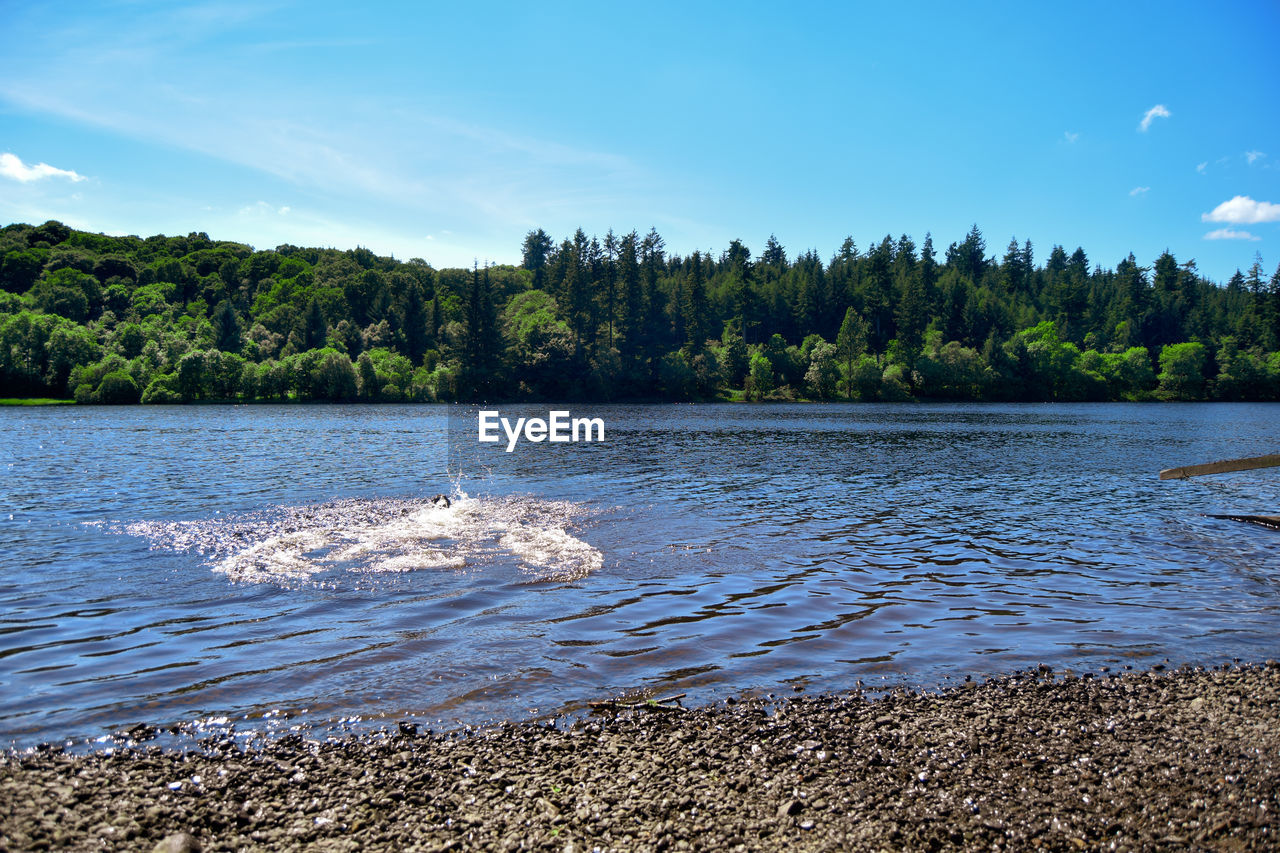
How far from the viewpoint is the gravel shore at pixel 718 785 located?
21.5 ft

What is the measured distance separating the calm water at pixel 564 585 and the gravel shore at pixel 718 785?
1.30 metres

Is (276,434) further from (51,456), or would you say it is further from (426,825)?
(426,825)

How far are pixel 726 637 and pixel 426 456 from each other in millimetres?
38110

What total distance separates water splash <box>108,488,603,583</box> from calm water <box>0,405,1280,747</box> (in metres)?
0.14

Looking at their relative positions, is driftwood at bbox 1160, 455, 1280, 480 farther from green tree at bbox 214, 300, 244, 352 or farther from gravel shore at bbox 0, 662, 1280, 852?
green tree at bbox 214, 300, 244, 352

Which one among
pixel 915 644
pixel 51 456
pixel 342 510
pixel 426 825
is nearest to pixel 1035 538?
pixel 915 644

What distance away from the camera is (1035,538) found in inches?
894

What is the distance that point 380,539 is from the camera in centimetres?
2097

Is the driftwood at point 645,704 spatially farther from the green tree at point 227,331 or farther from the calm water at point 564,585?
the green tree at point 227,331

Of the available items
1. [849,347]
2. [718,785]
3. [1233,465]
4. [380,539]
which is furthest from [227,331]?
[718,785]

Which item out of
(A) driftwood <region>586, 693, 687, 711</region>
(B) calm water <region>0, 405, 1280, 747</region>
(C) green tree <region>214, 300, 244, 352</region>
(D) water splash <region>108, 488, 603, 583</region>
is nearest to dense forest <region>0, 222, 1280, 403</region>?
(C) green tree <region>214, 300, 244, 352</region>

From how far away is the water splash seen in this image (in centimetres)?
1794

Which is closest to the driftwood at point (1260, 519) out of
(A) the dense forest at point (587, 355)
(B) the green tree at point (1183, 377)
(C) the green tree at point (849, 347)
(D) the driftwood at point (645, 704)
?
(D) the driftwood at point (645, 704)

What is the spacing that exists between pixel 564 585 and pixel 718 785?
9266 millimetres
